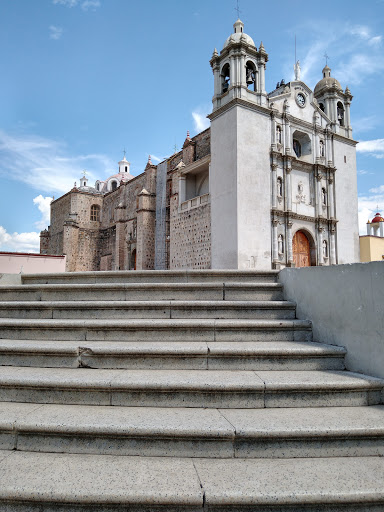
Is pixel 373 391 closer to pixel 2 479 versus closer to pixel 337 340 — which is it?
pixel 337 340

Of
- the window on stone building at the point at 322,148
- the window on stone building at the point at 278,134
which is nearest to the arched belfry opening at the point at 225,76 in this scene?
the window on stone building at the point at 278,134

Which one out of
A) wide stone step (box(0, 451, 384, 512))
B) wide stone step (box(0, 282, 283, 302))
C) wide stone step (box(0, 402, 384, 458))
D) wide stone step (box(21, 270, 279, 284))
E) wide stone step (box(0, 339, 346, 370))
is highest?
wide stone step (box(21, 270, 279, 284))

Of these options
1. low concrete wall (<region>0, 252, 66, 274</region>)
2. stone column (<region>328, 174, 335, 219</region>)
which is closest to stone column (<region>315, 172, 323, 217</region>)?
stone column (<region>328, 174, 335, 219</region>)

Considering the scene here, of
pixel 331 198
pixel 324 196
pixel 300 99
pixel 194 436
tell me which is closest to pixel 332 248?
pixel 331 198

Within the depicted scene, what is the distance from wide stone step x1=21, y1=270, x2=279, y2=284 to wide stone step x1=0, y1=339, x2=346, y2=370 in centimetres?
168

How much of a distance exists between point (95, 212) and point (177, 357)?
35.8 m

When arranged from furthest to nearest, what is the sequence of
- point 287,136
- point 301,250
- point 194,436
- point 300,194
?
point 300,194 < point 301,250 < point 287,136 < point 194,436

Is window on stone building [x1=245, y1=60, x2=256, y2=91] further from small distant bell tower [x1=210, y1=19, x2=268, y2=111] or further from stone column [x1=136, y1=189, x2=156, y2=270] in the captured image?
stone column [x1=136, y1=189, x2=156, y2=270]

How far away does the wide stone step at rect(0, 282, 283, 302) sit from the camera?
430cm

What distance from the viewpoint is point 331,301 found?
339 centimetres

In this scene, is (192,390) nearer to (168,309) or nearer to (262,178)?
(168,309)

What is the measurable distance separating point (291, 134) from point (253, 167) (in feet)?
11.7

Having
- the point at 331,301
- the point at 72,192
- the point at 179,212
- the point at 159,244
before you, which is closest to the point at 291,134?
the point at 179,212

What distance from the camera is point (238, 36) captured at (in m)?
15.8
